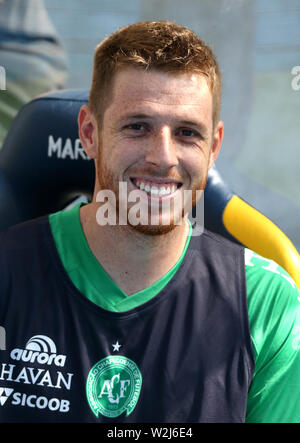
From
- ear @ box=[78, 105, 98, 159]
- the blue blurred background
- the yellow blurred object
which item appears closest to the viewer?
ear @ box=[78, 105, 98, 159]

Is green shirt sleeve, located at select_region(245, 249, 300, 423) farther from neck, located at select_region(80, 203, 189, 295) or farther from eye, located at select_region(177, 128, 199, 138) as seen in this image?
eye, located at select_region(177, 128, 199, 138)

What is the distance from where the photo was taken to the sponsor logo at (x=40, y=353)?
0.83 metres

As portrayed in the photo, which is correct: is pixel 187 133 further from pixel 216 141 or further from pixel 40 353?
pixel 40 353

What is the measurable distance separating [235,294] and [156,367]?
0.17m

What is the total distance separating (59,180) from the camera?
1420 mm

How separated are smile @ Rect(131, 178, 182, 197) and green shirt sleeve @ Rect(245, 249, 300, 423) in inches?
8.6

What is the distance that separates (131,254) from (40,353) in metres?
0.20

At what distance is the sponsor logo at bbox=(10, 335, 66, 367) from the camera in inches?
32.5

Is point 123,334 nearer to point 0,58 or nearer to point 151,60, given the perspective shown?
point 151,60

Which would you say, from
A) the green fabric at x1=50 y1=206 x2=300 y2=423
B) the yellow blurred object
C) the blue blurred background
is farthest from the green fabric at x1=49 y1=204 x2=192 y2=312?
the blue blurred background

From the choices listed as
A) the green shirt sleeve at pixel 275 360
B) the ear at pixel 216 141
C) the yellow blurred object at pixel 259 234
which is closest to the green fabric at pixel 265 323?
the green shirt sleeve at pixel 275 360

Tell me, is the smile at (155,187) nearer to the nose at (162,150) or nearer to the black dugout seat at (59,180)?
the nose at (162,150)

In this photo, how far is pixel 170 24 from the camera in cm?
89

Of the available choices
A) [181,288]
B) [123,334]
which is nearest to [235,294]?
[181,288]
